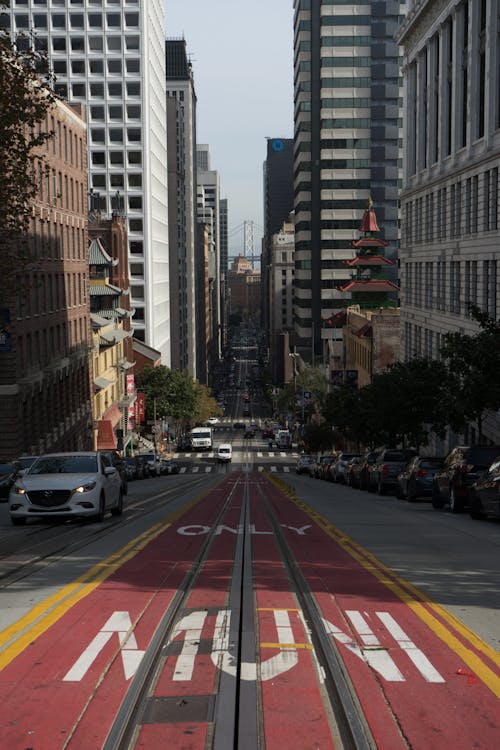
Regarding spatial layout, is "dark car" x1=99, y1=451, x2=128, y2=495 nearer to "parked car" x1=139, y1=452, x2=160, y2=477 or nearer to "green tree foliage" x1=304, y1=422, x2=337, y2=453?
"parked car" x1=139, y1=452, x2=160, y2=477

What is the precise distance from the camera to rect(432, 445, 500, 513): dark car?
24450mm

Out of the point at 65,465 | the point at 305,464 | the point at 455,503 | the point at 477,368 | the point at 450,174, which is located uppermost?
the point at 450,174

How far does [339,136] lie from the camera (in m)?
156

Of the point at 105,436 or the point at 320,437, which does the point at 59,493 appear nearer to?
the point at 105,436

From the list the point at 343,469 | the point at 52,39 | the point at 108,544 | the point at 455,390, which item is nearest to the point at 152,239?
the point at 52,39

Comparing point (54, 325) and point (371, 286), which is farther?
point (371, 286)

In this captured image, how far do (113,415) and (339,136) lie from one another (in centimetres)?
8563

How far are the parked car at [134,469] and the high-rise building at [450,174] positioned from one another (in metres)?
18.6

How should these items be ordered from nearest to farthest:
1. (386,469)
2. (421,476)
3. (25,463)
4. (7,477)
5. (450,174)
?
(421,476) → (7,477) → (25,463) → (386,469) → (450,174)

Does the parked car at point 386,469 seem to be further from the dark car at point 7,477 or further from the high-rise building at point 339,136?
the high-rise building at point 339,136

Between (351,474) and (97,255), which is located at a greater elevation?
(97,255)

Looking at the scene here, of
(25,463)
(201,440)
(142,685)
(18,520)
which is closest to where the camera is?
(142,685)

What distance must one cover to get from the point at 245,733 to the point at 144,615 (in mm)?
3695

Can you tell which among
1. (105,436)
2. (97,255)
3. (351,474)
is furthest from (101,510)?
(97,255)
